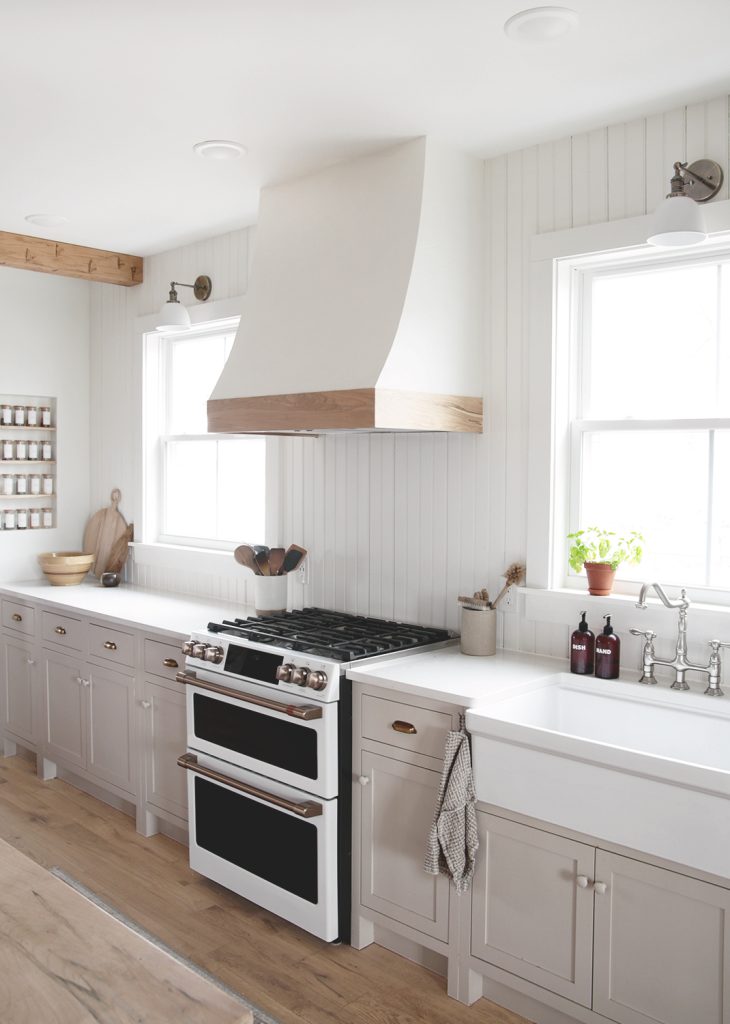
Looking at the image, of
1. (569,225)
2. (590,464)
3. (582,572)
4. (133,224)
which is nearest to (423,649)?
(582,572)

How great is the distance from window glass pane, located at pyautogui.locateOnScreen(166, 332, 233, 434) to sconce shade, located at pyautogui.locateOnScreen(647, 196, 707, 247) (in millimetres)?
2481

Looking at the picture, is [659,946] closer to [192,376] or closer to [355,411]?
[355,411]

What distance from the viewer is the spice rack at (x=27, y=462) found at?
493 cm

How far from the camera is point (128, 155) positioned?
319 centimetres

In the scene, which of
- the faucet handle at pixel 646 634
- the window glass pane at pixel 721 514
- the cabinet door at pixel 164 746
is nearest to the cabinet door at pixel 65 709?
the cabinet door at pixel 164 746

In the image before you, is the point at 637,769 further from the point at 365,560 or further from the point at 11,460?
the point at 11,460

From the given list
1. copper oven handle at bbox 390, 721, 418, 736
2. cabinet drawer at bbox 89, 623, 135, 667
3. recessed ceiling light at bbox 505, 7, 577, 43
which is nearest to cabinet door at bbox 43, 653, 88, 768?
cabinet drawer at bbox 89, 623, 135, 667

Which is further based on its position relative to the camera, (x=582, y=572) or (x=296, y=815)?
(x=582, y=572)

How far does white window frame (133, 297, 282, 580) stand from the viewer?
431 centimetres

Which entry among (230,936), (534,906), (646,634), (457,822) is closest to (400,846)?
(457,822)

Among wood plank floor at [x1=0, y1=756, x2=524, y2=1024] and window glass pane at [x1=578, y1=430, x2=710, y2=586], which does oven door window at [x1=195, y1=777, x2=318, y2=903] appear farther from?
window glass pane at [x1=578, y1=430, x2=710, y2=586]

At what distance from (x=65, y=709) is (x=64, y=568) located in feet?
2.89

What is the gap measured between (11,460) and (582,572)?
336 cm

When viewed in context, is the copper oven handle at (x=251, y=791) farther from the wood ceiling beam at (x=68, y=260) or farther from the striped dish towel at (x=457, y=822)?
the wood ceiling beam at (x=68, y=260)
